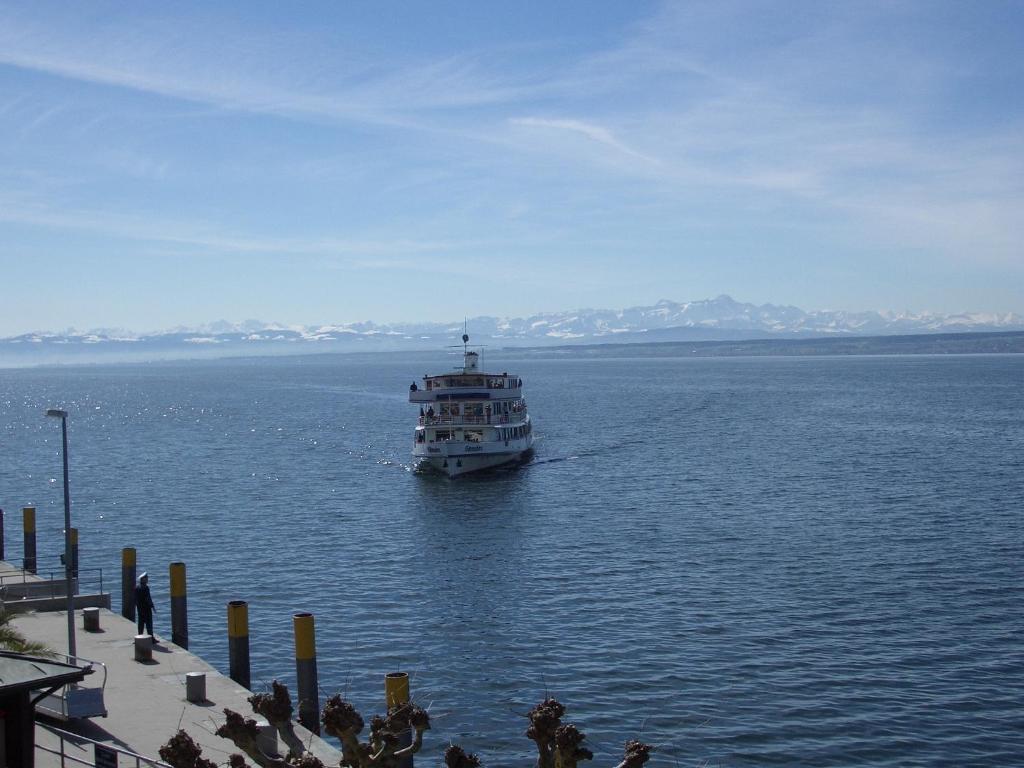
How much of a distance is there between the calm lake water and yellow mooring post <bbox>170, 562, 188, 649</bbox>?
1.99 meters

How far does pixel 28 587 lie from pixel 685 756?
17171mm

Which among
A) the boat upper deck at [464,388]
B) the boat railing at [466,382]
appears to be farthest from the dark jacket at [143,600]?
the boat railing at [466,382]

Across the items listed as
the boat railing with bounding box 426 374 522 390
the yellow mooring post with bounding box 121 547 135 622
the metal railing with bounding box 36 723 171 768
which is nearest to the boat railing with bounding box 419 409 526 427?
the boat railing with bounding box 426 374 522 390

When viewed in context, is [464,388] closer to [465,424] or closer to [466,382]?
[466,382]

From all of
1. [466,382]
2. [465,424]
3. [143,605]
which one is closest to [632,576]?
[143,605]

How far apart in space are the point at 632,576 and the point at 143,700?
19.2 meters

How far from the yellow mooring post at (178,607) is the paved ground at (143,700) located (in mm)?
1026

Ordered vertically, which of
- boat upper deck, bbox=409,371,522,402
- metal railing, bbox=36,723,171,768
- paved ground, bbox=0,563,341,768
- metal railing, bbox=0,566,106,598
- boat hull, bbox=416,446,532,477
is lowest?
boat hull, bbox=416,446,532,477

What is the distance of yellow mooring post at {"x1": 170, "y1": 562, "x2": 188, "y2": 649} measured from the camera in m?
25.5

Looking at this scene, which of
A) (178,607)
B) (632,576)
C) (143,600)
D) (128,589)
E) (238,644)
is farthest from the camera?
(632,576)

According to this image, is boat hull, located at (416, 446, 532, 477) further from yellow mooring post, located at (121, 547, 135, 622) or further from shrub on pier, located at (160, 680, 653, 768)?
shrub on pier, located at (160, 680, 653, 768)

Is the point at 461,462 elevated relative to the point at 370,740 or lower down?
lower down

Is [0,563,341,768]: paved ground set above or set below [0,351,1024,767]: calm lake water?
above

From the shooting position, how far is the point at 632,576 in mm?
35531
